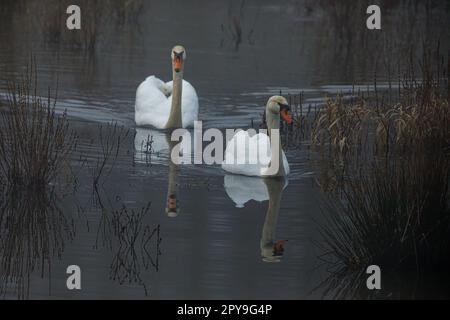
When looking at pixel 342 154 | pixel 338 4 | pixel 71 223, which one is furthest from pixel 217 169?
pixel 338 4

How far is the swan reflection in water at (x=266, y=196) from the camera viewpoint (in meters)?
8.95

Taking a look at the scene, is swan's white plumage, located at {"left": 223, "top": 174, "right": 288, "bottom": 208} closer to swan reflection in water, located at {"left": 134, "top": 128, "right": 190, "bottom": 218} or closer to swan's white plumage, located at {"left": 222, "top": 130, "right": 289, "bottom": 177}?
swan's white plumage, located at {"left": 222, "top": 130, "right": 289, "bottom": 177}

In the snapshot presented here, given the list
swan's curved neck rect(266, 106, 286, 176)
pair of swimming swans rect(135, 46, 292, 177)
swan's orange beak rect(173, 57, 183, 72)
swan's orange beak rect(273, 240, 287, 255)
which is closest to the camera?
swan's orange beak rect(273, 240, 287, 255)

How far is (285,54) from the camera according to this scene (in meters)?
20.6

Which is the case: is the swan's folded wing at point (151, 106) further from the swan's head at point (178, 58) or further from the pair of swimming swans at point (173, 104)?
the swan's head at point (178, 58)

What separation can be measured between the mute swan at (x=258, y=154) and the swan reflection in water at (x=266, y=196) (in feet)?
0.27

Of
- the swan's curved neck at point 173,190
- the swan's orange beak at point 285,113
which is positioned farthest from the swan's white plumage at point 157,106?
the swan's orange beak at point 285,113

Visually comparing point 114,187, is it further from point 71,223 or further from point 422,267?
point 422,267

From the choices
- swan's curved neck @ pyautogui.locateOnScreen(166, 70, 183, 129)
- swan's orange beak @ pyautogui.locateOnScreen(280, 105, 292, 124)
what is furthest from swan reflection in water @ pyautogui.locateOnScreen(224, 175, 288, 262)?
swan's curved neck @ pyautogui.locateOnScreen(166, 70, 183, 129)

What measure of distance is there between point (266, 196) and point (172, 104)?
12.5 feet

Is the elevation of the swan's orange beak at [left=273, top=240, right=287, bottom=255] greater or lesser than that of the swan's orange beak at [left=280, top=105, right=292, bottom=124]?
lesser

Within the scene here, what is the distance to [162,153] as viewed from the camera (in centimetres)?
1289

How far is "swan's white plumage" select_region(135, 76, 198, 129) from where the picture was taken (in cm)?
1458

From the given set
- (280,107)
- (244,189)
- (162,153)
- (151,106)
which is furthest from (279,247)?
(151,106)
